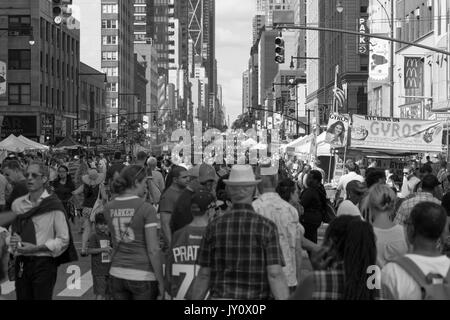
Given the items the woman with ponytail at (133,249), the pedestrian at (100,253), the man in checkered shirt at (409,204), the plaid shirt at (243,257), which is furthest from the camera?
the pedestrian at (100,253)

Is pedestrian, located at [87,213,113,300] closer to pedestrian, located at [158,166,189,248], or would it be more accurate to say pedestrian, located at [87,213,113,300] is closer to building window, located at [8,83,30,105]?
pedestrian, located at [158,166,189,248]

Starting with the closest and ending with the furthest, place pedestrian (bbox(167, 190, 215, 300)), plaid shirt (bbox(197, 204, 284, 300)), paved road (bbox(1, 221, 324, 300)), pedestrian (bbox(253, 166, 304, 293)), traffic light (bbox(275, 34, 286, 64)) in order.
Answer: plaid shirt (bbox(197, 204, 284, 300)) < pedestrian (bbox(167, 190, 215, 300)) < pedestrian (bbox(253, 166, 304, 293)) < paved road (bbox(1, 221, 324, 300)) < traffic light (bbox(275, 34, 286, 64))

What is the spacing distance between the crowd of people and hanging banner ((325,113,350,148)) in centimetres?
1120

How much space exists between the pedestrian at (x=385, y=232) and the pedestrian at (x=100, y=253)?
10.5 ft

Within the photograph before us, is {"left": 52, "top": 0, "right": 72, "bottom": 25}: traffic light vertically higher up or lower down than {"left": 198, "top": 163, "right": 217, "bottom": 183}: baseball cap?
higher up

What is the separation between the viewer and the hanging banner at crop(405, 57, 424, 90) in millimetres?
47969

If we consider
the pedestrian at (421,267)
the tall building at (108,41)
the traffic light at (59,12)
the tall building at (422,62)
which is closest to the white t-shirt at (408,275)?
the pedestrian at (421,267)

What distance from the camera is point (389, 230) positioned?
26.1ft

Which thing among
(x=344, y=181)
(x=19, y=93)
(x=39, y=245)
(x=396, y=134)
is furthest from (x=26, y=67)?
(x=39, y=245)

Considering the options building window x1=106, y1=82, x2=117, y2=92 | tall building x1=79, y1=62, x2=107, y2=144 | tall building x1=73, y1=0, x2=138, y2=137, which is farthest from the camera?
tall building x1=73, y1=0, x2=138, y2=137

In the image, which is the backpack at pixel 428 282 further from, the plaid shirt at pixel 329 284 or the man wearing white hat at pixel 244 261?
the man wearing white hat at pixel 244 261

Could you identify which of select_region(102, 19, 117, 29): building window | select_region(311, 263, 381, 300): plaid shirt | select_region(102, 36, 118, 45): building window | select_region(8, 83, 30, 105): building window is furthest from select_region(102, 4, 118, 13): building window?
select_region(311, 263, 381, 300): plaid shirt

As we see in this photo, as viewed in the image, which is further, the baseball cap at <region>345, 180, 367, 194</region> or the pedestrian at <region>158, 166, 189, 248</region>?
the baseball cap at <region>345, 180, 367, 194</region>

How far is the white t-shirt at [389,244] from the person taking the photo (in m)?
7.81
